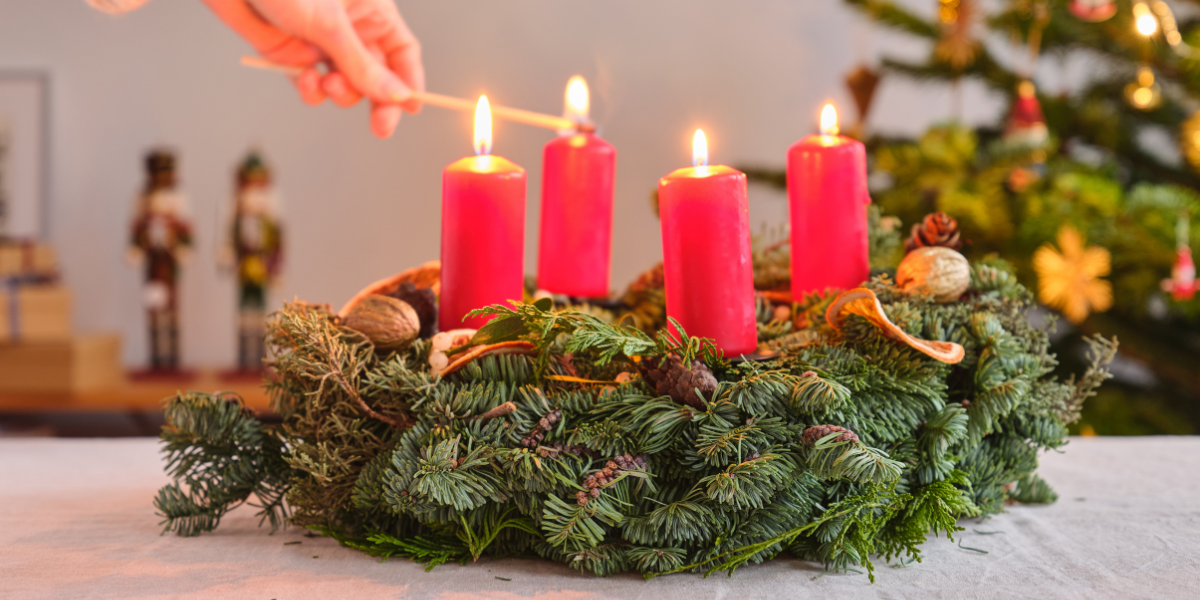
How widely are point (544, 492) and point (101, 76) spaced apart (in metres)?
2.57

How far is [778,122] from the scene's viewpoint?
7.68ft

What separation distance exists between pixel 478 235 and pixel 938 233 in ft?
0.99

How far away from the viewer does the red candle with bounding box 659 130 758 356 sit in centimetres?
44

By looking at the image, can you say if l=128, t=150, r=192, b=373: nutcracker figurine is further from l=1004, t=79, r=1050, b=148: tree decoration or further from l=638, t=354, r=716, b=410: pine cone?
l=638, t=354, r=716, b=410: pine cone

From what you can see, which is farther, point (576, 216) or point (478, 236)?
point (576, 216)

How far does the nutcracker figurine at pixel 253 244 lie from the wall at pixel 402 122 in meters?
0.26

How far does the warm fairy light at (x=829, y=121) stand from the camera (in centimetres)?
57

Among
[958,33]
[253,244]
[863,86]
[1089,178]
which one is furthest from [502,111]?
[253,244]

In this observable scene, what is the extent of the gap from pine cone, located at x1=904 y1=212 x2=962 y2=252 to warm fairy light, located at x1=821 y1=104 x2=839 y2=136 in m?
0.09

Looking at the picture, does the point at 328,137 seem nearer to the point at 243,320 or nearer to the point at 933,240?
the point at 243,320

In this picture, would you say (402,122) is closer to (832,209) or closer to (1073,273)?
(1073,273)

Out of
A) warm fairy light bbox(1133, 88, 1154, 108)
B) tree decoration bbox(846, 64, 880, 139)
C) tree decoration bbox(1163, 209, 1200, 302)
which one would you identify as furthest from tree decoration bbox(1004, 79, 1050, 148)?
tree decoration bbox(846, 64, 880, 139)

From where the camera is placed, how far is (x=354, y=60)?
0.67 m

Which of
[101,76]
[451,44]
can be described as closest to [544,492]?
[451,44]
